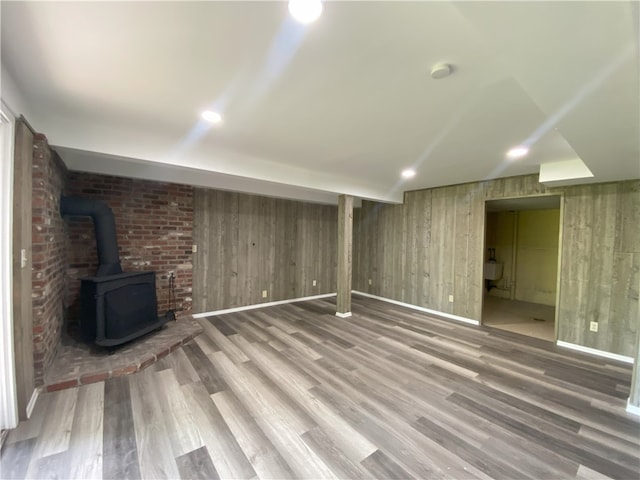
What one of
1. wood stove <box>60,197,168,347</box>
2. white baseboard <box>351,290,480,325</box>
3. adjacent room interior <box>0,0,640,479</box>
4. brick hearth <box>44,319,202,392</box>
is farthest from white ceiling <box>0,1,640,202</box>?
white baseboard <box>351,290,480,325</box>

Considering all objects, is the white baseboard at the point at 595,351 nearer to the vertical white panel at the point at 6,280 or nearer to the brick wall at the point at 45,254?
the vertical white panel at the point at 6,280

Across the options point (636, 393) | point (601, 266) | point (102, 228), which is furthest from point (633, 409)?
point (102, 228)

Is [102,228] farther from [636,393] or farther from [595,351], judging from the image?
[595,351]

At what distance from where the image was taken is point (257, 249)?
15.7 feet

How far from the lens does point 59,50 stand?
4.57 feet

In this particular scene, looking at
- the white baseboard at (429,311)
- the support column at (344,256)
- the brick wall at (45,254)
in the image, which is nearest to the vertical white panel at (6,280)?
the brick wall at (45,254)

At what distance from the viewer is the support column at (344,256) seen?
4484 mm

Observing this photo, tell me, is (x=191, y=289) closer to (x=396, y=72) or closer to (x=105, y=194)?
(x=105, y=194)

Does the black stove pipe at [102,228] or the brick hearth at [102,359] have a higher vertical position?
the black stove pipe at [102,228]

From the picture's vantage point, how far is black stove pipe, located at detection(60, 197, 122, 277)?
2.78m

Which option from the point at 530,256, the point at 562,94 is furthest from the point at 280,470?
the point at 530,256

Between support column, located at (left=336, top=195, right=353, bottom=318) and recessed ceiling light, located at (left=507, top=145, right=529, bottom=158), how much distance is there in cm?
232

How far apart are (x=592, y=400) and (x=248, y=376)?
10.2 feet

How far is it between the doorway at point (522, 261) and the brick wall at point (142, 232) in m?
5.45
